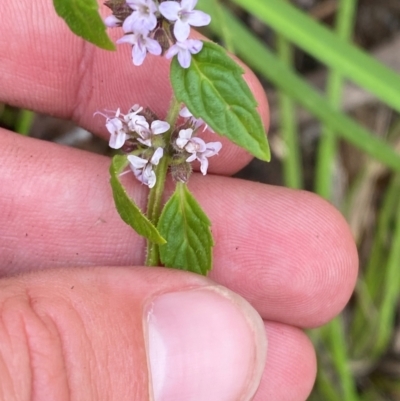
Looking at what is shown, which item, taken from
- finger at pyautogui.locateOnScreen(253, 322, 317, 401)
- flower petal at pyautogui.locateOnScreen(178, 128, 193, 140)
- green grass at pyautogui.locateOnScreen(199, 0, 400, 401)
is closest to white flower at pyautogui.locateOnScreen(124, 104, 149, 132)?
flower petal at pyautogui.locateOnScreen(178, 128, 193, 140)

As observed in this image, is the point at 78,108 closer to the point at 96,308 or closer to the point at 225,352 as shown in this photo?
the point at 96,308

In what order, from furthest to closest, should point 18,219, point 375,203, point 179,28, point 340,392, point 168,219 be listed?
1. point 375,203
2. point 340,392
3. point 18,219
4. point 168,219
5. point 179,28

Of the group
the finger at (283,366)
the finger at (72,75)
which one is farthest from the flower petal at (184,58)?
the finger at (283,366)

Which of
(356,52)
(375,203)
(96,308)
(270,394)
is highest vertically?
(356,52)

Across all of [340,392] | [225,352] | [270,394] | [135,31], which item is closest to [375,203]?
[340,392]

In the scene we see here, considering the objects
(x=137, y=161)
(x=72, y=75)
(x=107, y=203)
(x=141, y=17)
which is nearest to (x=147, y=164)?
(x=137, y=161)

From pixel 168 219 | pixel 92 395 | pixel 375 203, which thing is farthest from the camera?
pixel 375 203

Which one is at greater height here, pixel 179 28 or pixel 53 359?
pixel 179 28

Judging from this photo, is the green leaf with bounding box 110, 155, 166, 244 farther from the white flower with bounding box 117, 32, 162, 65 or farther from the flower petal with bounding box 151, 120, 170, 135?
the white flower with bounding box 117, 32, 162, 65
